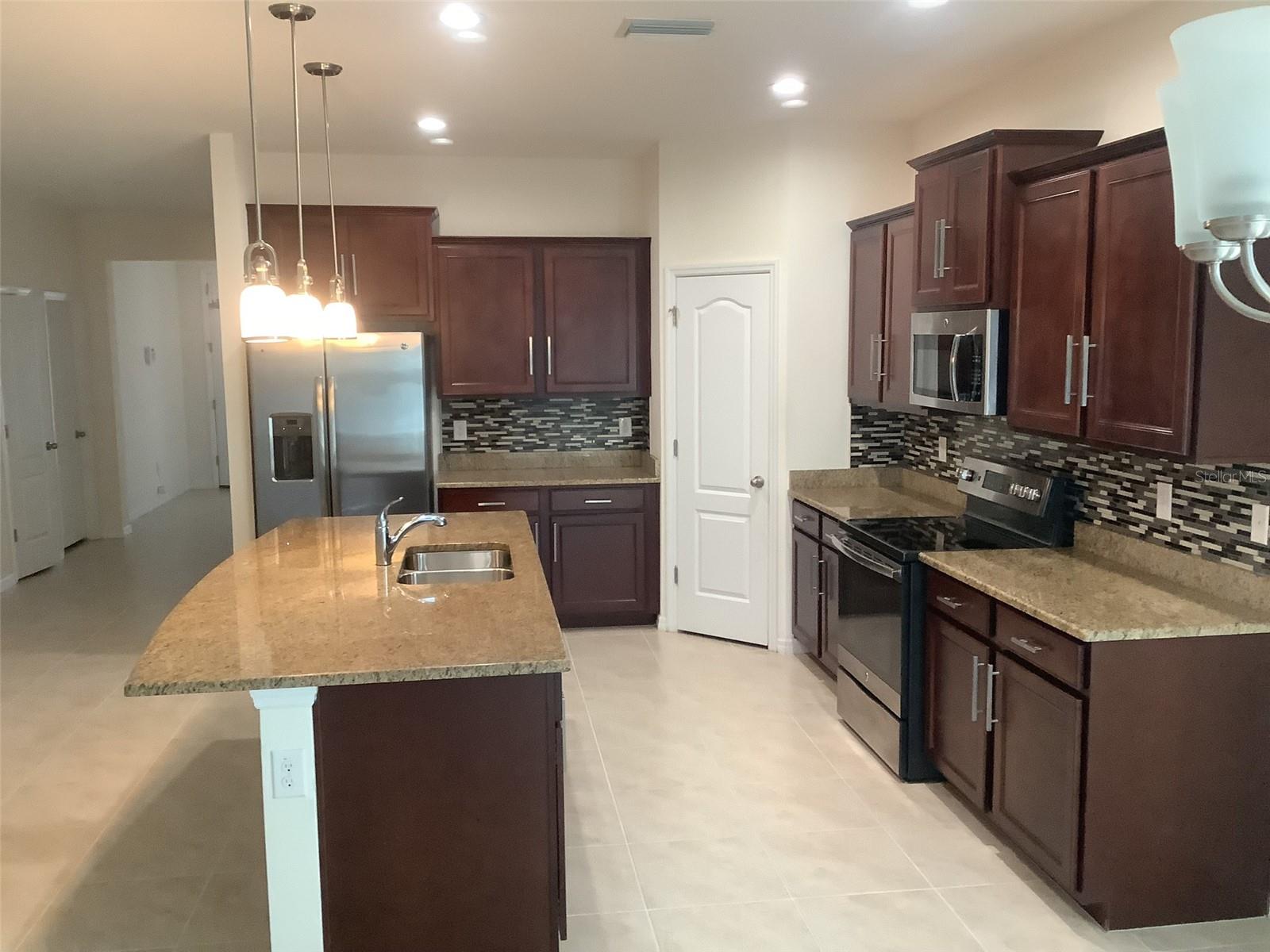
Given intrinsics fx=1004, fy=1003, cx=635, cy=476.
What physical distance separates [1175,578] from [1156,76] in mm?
1587

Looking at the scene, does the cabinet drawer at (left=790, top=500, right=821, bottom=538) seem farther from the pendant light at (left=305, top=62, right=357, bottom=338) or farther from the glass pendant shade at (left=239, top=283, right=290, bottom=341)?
the glass pendant shade at (left=239, top=283, right=290, bottom=341)

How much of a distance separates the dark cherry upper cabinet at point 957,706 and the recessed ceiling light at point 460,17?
98.7 inches

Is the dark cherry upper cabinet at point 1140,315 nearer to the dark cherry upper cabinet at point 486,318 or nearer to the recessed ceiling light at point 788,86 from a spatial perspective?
the recessed ceiling light at point 788,86

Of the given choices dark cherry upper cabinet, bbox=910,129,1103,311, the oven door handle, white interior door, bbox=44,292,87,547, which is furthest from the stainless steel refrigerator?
white interior door, bbox=44,292,87,547

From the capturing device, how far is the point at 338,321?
322cm

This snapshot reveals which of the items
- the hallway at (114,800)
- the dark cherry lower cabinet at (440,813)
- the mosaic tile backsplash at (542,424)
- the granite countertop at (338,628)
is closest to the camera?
the granite countertop at (338,628)

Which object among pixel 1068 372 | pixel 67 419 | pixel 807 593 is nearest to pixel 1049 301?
pixel 1068 372

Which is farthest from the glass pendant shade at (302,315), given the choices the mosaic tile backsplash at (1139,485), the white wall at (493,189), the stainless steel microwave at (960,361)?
the white wall at (493,189)

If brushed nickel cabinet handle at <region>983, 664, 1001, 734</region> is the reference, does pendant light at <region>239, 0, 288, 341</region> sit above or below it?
above

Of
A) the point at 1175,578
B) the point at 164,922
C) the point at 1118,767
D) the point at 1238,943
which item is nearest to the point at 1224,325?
the point at 1175,578

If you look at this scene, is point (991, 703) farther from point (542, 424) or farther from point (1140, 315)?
point (542, 424)

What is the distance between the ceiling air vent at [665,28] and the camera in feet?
10.8

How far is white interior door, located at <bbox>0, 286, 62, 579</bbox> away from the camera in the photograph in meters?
6.84

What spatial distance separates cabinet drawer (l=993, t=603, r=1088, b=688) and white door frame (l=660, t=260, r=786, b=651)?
2125mm
